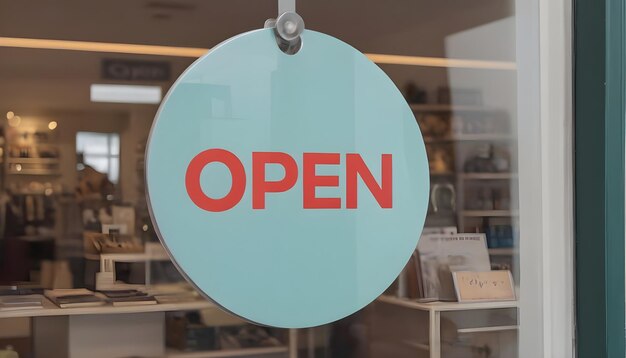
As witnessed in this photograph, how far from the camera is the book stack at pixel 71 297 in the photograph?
164cm

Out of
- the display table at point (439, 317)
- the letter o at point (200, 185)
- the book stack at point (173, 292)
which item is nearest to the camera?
the letter o at point (200, 185)

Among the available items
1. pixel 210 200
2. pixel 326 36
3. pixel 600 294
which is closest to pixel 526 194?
pixel 600 294

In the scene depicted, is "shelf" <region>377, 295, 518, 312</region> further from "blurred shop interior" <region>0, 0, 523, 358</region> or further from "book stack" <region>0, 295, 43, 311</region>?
"book stack" <region>0, 295, 43, 311</region>

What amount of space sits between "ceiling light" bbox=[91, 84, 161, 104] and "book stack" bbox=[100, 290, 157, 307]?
390mm

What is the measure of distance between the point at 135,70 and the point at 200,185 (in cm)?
86

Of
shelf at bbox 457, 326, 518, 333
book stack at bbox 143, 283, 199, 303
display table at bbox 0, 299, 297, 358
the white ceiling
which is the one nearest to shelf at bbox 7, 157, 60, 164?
the white ceiling

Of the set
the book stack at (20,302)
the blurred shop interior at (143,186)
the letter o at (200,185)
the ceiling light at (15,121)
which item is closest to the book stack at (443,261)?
the blurred shop interior at (143,186)

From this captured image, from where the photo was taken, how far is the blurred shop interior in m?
1.57

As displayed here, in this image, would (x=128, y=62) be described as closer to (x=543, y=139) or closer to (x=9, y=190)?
(x=9, y=190)

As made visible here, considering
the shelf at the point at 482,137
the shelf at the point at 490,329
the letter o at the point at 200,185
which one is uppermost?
the shelf at the point at 482,137

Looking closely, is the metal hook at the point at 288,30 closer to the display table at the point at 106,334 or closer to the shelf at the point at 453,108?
the shelf at the point at 453,108

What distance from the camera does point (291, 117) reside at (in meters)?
1.31

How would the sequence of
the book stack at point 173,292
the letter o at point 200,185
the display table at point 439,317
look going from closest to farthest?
1. the letter o at point 200,185
2. the book stack at point 173,292
3. the display table at point 439,317

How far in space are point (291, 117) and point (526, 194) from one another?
67 cm
